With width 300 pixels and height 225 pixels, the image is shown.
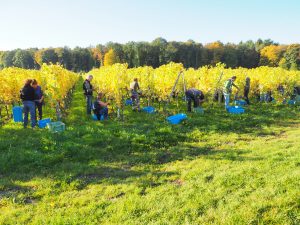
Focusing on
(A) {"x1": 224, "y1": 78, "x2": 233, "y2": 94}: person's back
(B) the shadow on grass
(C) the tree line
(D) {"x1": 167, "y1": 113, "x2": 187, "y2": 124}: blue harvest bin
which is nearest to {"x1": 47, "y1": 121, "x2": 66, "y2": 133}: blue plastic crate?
(B) the shadow on grass

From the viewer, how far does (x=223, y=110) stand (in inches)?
553

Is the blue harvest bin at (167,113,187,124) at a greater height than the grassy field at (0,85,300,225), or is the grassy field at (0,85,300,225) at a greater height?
the blue harvest bin at (167,113,187,124)

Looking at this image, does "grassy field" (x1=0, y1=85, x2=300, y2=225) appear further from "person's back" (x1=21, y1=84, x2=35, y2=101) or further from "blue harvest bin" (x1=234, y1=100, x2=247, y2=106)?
"blue harvest bin" (x1=234, y1=100, x2=247, y2=106)

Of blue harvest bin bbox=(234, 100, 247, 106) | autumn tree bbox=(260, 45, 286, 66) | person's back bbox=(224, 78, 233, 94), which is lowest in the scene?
blue harvest bin bbox=(234, 100, 247, 106)

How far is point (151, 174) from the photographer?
6.47 m


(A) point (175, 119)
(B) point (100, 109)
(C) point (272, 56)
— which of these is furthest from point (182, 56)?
(A) point (175, 119)

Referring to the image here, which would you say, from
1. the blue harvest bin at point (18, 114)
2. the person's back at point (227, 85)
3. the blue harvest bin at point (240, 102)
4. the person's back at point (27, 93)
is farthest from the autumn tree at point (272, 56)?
the person's back at point (27, 93)

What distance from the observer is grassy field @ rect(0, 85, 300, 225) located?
4.60m

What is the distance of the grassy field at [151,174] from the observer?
181 inches

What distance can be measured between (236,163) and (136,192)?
246cm

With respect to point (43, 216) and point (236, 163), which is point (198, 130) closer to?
point (236, 163)

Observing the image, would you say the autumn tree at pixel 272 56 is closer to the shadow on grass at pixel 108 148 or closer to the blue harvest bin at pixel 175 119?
the shadow on grass at pixel 108 148

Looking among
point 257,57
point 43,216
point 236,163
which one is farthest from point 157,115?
point 257,57

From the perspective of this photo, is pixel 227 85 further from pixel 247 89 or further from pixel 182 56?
pixel 182 56
